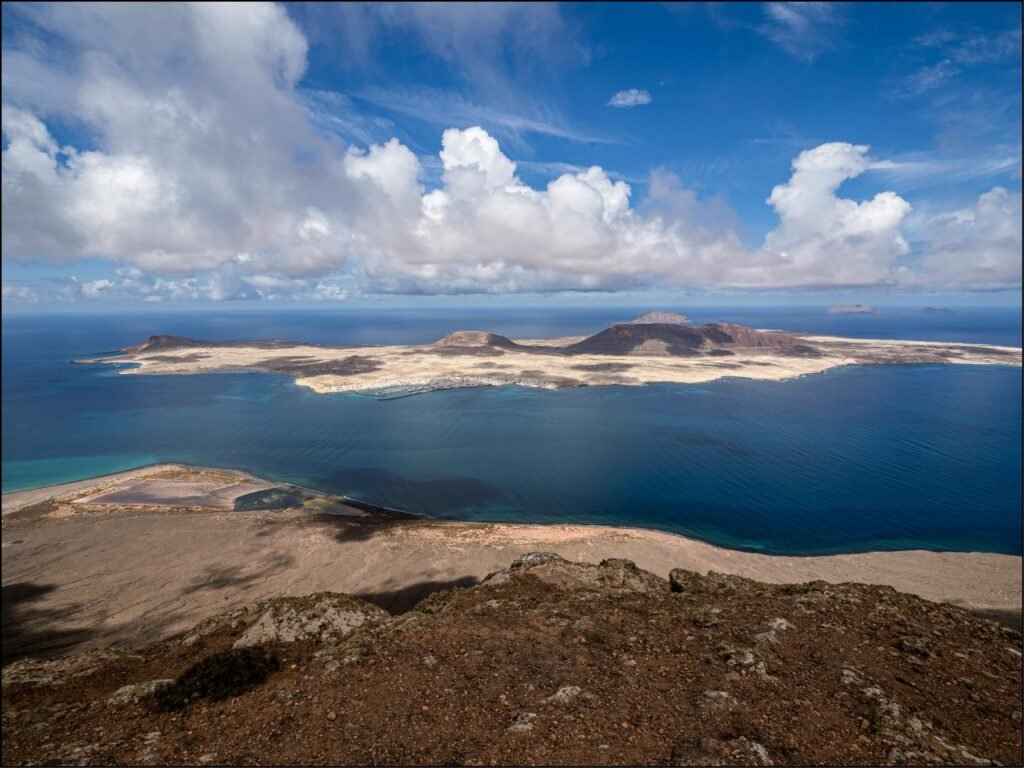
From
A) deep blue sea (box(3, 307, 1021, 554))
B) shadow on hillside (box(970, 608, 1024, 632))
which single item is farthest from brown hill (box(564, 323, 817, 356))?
shadow on hillside (box(970, 608, 1024, 632))

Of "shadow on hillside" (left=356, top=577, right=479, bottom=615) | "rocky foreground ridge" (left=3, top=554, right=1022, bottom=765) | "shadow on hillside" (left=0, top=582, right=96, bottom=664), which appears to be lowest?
"shadow on hillside" (left=356, top=577, right=479, bottom=615)

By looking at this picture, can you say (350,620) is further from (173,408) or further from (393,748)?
(173,408)

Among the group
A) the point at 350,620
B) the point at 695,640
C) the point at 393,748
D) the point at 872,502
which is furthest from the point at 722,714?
the point at 872,502

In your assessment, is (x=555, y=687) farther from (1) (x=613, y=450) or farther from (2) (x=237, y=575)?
(1) (x=613, y=450)

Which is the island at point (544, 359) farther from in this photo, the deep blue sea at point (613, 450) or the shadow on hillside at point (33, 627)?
the shadow on hillside at point (33, 627)

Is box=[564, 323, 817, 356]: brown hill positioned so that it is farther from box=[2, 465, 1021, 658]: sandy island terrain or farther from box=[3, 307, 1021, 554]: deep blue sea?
box=[2, 465, 1021, 658]: sandy island terrain

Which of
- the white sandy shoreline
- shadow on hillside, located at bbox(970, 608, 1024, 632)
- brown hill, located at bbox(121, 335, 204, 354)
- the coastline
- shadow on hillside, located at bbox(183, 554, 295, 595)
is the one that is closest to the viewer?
shadow on hillside, located at bbox(970, 608, 1024, 632)
